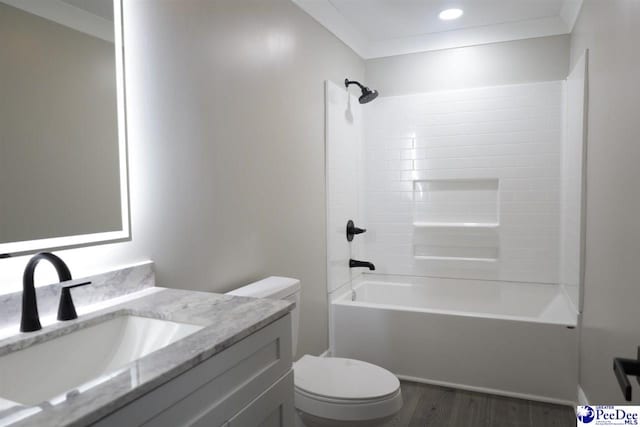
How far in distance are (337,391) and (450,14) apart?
270cm

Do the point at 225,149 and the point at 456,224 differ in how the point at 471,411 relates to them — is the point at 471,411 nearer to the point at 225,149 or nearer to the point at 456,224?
the point at 456,224

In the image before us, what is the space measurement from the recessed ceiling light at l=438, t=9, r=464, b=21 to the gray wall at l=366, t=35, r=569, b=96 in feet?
1.27

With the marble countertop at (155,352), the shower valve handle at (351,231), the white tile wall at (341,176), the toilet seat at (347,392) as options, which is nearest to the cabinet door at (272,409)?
the marble countertop at (155,352)

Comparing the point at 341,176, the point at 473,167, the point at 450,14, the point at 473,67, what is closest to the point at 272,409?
the point at 341,176

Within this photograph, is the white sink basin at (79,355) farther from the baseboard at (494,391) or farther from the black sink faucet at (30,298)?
the baseboard at (494,391)

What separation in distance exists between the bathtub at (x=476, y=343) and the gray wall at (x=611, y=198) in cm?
18

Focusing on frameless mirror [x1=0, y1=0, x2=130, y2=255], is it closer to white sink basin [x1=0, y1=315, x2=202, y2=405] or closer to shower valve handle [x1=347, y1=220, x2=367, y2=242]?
white sink basin [x1=0, y1=315, x2=202, y2=405]

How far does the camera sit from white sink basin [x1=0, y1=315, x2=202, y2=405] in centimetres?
100

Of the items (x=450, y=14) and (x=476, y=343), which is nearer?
(x=476, y=343)

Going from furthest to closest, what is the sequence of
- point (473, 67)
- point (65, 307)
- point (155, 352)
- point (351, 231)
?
point (473, 67), point (351, 231), point (65, 307), point (155, 352)

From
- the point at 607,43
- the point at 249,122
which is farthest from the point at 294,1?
the point at 607,43

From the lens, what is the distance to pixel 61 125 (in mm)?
1292

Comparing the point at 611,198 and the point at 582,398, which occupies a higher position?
the point at 611,198

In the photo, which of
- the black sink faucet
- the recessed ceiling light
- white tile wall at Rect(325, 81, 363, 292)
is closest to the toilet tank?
the black sink faucet
